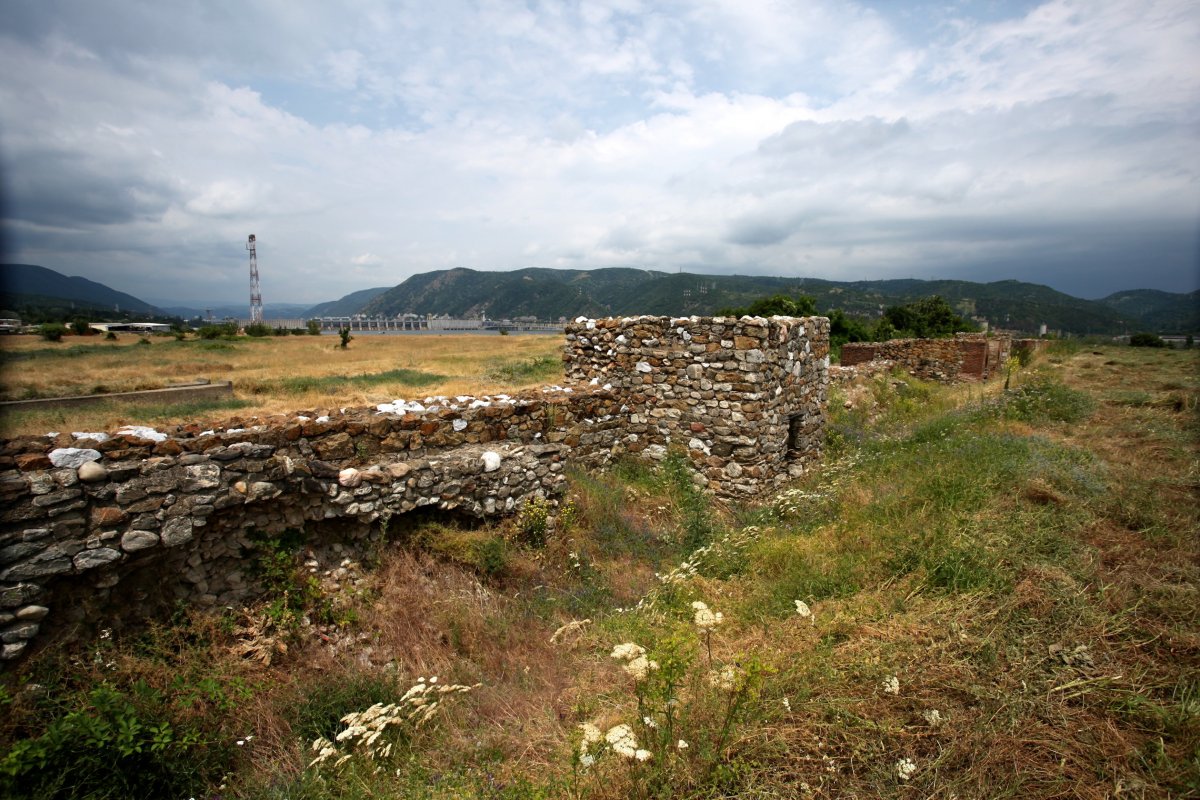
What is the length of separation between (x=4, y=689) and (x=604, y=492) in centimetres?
567

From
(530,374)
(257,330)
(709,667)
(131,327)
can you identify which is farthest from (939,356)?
(257,330)

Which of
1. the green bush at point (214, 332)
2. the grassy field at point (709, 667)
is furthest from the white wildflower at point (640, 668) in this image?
the green bush at point (214, 332)

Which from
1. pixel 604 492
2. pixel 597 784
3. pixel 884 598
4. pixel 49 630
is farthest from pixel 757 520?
pixel 49 630

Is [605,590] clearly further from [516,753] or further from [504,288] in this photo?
[504,288]

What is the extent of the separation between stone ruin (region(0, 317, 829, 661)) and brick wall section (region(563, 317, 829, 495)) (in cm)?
3

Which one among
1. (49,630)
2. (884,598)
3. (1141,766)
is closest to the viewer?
(1141,766)

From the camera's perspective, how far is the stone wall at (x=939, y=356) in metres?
18.4

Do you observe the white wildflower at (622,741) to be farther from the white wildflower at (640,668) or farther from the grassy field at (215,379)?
the grassy field at (215,379)

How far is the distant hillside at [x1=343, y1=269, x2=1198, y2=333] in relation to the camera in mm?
79500

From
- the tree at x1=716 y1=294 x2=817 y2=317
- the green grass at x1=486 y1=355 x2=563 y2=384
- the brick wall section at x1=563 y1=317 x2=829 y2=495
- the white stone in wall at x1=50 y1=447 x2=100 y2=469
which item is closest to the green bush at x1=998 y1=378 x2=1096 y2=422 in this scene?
the brick wall section at x1=563 y1=317 x2=829 y2=495

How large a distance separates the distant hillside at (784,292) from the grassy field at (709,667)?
3986cm

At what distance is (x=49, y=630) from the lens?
3.64 meters

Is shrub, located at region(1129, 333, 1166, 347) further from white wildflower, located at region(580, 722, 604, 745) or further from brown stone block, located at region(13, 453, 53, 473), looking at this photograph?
brown stone block, located at region(13, 453, 53, 473)

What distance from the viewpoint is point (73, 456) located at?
3.91 metres
